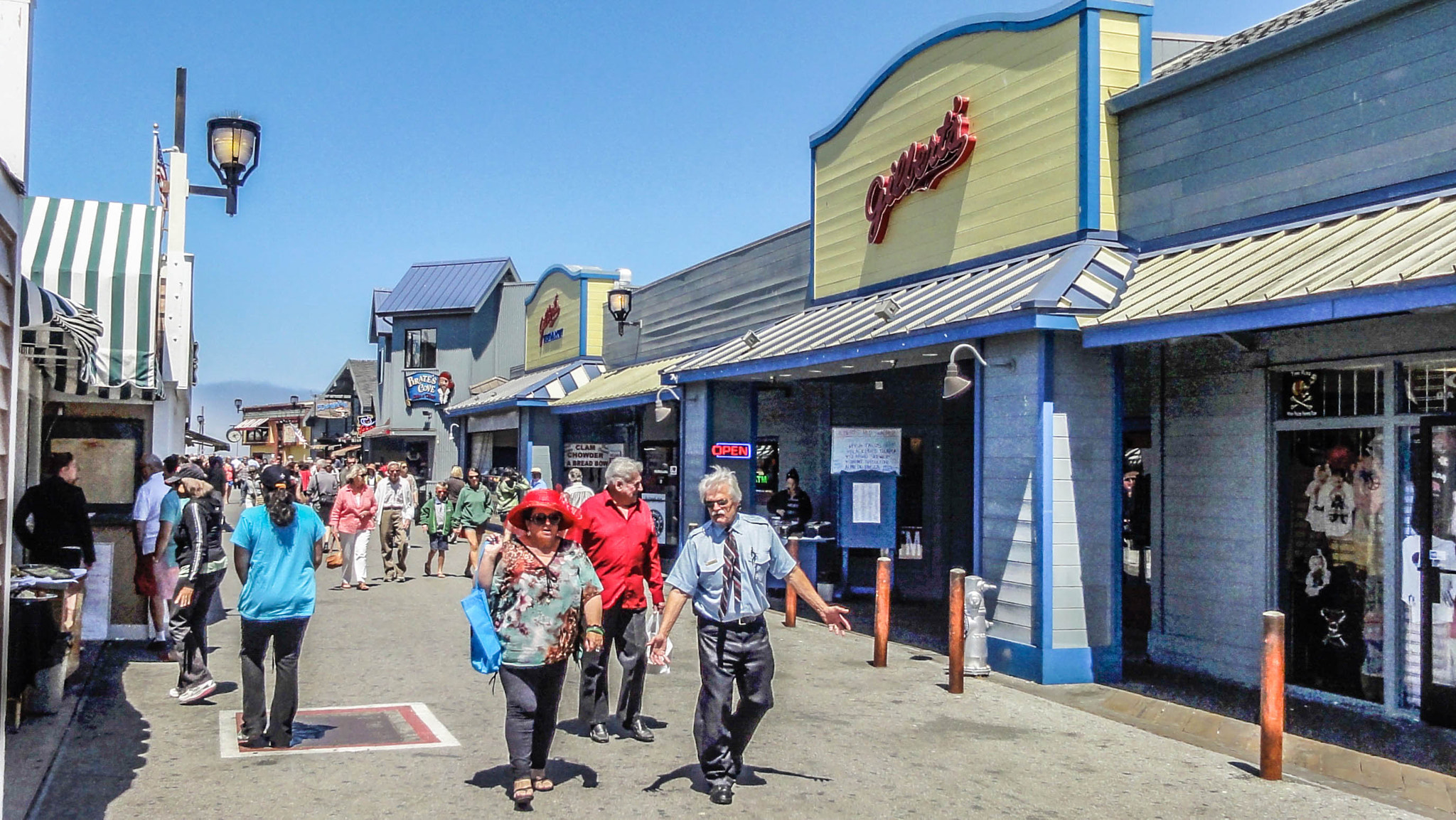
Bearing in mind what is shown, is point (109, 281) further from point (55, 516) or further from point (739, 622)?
point (739, 622)

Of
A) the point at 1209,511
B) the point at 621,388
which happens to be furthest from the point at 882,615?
the point at 621,388

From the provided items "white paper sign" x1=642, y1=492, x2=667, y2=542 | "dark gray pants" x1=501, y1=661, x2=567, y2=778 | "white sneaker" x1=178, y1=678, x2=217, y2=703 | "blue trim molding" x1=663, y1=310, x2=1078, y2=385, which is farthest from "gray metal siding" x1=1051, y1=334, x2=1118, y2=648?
"white paper sign" x1=642, y1=492, x2=667, y2=542

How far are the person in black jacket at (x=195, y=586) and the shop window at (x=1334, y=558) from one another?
328 inches

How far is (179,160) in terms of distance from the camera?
12.3 m

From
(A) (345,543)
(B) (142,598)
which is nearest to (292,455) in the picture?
(A) (345,543)

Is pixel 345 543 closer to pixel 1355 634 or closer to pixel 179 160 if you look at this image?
pixel 179 160

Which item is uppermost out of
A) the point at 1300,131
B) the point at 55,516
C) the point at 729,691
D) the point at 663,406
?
the point at 1300,131

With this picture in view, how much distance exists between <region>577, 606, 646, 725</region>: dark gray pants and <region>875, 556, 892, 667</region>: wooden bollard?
3.35m

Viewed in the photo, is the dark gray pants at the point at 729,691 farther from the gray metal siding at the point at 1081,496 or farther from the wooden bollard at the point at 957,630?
the gray metal siding at the point at 1081,496

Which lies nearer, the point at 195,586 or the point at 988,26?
the point at 195,586

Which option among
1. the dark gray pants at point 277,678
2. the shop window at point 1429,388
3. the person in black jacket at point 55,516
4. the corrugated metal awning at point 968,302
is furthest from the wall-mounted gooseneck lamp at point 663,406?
the shop window at point 1429,388

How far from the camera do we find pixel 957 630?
31.1 feet

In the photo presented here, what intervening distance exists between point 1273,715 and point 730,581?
3363 millimetres

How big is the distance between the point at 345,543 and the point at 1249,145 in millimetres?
12143
